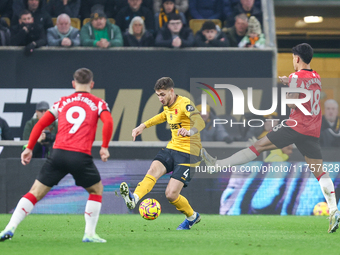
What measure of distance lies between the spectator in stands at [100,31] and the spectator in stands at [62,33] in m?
0.18

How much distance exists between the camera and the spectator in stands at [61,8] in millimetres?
14004

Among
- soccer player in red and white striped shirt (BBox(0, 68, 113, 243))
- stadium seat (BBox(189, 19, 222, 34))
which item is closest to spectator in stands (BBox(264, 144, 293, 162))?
stadium seat (BBox(189, 19, 222, 34))

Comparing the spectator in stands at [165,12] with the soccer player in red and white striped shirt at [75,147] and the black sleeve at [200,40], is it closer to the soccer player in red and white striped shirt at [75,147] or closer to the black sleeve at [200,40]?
the black sleeve at [200,40]

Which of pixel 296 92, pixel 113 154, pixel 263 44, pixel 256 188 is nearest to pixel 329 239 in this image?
pixel 296 92

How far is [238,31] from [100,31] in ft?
11.1

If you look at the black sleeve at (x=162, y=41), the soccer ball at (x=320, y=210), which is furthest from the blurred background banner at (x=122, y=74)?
the soccer ball at (x=320, y=210)

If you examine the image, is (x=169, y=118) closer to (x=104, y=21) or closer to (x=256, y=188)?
(x=256, y=188)

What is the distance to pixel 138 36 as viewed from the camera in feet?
43.0

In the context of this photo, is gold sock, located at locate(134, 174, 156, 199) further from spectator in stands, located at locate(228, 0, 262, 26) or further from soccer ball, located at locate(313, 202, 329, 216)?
spectator in stands, located at locate(228, 0, 262, 26)

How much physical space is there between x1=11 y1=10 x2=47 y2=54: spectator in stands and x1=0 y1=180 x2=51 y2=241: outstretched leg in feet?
23.8

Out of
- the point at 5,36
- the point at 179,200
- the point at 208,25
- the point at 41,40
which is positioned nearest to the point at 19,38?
the point at 5,36

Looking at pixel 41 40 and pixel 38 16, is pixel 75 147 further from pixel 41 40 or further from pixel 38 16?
pixel 38 16

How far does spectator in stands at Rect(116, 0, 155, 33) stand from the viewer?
13.7 m

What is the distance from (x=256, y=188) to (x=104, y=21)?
537cm
